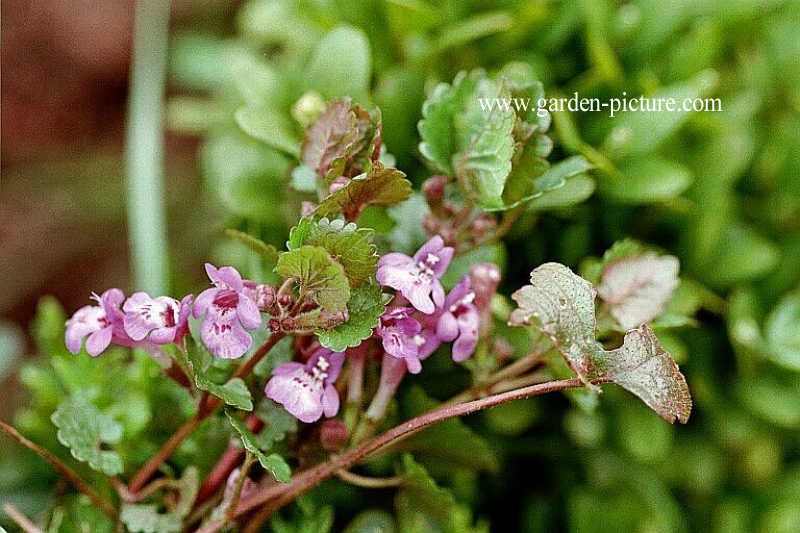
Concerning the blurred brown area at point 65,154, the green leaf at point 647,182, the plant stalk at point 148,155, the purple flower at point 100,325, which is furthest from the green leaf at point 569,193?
the blurred brown area at point 65,154

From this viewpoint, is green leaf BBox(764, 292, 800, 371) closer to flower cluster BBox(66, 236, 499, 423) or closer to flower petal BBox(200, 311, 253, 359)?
flower cluster BBox(66, 236, 499, 423)

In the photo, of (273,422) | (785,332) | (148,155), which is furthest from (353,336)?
(148,155)

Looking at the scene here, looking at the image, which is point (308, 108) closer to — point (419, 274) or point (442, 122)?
point (442, 122)

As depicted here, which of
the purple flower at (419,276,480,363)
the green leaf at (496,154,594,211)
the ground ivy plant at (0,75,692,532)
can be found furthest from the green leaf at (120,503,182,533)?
the green leaf at (496,154,594,211)

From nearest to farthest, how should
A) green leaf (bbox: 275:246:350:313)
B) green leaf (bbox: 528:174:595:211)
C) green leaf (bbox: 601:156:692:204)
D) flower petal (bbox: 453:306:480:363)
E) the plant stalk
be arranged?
green leaf (bbox: 275:246:350:313) < flower petal (bbox: 453:306:480:363) < green leaf (bbox: 528:174:595:211) < green leaf (bbox: 601:156:692:204) < the plant stalk

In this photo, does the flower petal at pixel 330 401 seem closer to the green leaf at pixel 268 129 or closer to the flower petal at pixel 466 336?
the flower petal at pixel 466 336
